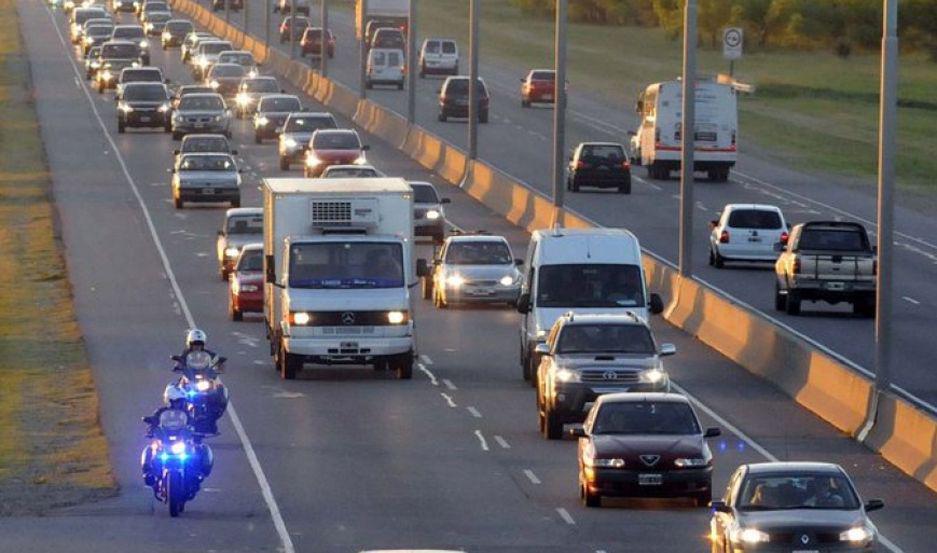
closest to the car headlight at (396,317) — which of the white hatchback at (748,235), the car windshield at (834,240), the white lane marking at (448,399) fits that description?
the white lane marking at (448,399)

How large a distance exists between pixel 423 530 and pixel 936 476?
6.88 m

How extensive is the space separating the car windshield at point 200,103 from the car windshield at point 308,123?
6390mm

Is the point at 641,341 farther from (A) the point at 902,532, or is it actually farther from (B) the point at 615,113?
(B) the point at 615,113

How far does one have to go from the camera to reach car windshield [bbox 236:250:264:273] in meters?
48.4

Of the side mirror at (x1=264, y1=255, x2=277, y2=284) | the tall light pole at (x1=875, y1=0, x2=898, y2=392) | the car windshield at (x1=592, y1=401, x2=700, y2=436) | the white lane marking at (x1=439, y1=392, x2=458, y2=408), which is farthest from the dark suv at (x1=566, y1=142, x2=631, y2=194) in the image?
the car windshield at (x1=592, y1=401, x2=700, y2=436)

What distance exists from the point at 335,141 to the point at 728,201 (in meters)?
11.6

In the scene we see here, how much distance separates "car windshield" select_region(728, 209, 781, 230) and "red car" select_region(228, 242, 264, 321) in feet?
42.2

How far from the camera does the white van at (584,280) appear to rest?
3903 cm

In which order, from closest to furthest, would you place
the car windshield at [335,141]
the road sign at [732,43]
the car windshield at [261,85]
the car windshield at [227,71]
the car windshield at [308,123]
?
the car windshield at [335,141] → the car windshield at [308,123] → the car windshield at [261,85] → the road sign at [732,43] → the car windshield at [227,71]

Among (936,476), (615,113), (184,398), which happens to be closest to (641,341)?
(936,476)

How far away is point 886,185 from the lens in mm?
33312

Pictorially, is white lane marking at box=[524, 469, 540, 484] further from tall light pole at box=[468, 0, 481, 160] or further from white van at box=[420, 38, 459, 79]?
white van at box=[420, 38, 459, 79]

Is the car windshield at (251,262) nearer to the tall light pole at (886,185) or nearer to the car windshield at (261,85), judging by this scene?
the tall light pole at (886,185)

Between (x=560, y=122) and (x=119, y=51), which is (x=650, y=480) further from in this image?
(x=119, y=51)
